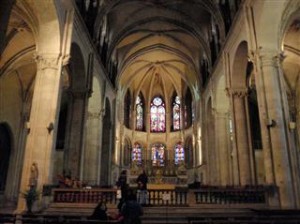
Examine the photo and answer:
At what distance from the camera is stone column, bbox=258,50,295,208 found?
1115 cm

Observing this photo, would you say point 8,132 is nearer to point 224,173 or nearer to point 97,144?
point 97,144

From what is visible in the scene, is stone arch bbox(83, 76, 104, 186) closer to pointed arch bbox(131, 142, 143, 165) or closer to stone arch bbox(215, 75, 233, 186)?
stone arch bbox(215, 75, 233, 186)

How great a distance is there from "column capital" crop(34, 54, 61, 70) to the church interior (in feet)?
0.16

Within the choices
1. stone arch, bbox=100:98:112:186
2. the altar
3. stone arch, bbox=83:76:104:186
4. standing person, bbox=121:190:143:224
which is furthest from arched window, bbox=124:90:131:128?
standing person, bbox=121:190:143:224

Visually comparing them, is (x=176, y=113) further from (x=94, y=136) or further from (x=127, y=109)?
(x=94, y=136)

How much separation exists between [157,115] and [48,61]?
26.0 m

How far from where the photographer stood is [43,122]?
12.1 metres

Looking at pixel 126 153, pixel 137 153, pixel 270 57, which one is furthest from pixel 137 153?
pixel 270 57

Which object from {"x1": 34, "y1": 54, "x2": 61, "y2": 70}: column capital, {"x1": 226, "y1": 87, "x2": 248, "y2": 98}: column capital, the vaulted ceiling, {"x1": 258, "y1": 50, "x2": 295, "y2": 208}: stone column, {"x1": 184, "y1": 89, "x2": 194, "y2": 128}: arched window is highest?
the vaulted ceiling

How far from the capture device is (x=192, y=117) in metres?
34.7

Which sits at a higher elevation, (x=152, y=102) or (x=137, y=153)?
(x=152, y=102)

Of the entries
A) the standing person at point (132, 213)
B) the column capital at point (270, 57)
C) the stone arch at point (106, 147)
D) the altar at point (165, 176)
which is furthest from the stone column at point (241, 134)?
the altar at point (165, 176)

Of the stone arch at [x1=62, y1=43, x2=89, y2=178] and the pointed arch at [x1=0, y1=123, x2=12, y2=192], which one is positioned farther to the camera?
the pointed arch at [x1=0, y1=123, x2=12, y2=192]

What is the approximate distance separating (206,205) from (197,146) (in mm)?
19013
